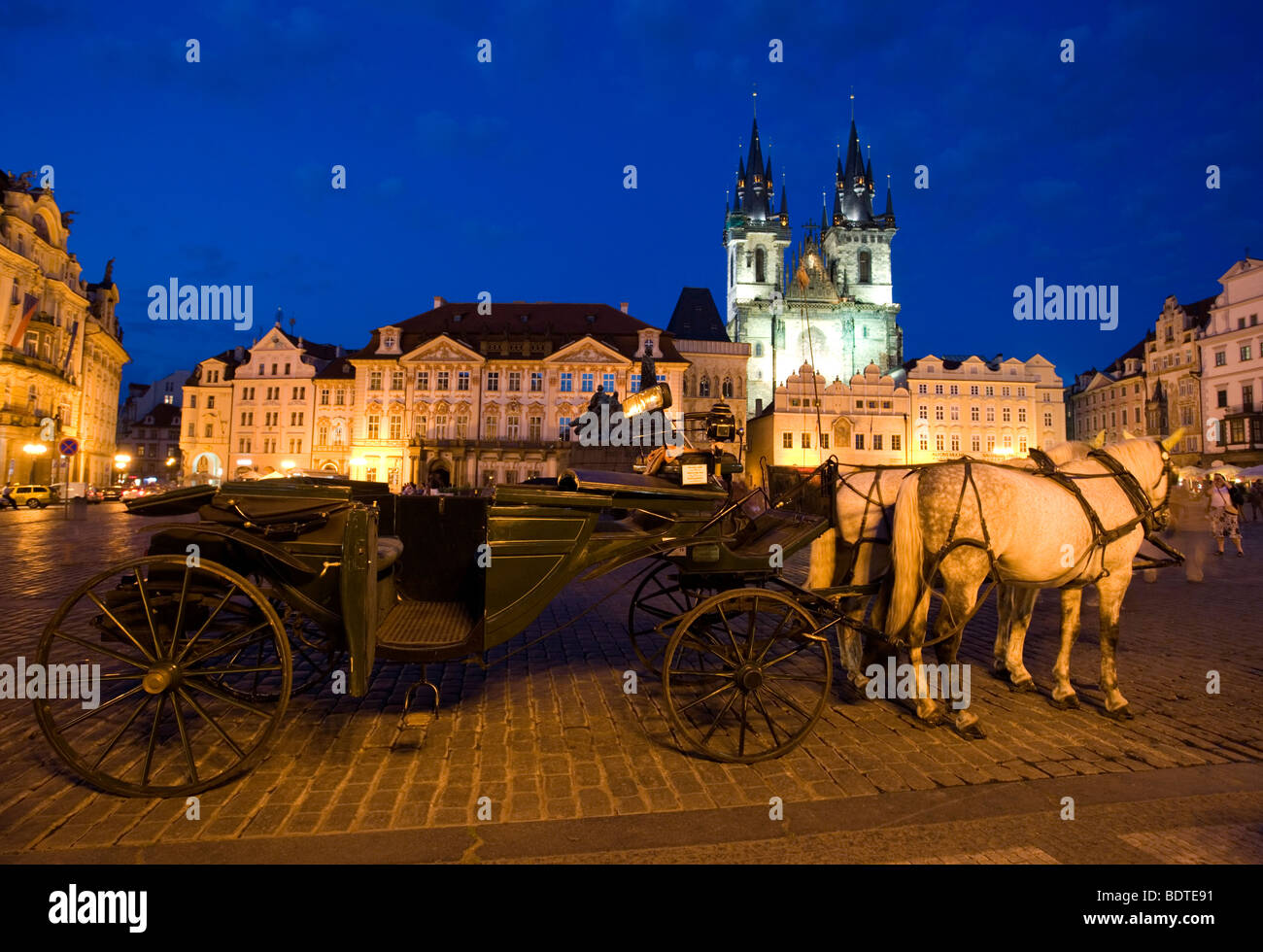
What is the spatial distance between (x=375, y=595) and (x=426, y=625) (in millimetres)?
614

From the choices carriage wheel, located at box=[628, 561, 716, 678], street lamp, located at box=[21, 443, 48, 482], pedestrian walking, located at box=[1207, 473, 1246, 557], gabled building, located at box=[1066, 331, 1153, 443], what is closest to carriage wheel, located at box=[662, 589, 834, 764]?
carriage wheel, located at box=[628, 561, 716, 678]

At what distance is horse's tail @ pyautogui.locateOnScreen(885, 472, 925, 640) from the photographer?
419 cm

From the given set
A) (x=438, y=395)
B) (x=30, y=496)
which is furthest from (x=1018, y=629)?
(x=438, y=395)

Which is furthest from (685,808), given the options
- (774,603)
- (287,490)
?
(287,490)

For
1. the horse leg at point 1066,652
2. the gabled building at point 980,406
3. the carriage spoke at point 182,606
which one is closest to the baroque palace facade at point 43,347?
the carriage spoke at point 182,606

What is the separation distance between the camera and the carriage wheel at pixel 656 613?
446 cm

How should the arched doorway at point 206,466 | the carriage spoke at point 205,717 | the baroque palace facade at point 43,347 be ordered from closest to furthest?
the carriage spoke at point 205,717 < the baroque palace facade at point 43,347 < the arched doorway at point 206,466

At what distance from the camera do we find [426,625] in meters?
4.03

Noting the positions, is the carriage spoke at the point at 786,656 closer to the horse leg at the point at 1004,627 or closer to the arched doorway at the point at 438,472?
the horse leg at the point at 1004,627

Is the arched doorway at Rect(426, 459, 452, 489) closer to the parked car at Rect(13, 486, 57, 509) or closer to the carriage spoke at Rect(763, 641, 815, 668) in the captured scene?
the parked car at Rect(13, 486, 57, 509)

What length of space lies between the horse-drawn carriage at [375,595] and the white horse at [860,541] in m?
0.75

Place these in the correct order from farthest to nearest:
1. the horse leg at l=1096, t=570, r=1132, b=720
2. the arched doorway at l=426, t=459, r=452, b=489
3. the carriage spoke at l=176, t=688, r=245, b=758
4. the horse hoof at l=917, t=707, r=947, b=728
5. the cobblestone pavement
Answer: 1. the arched doorway at l=426, t=459, r=452, b=489
2. the horse leg at l=1096, t=570, r=1132, b=720
3. the horse hoof at l=917, t=707, r=947, b=728
4. the carriage spoke at l=176, t=688, r=245, b=758
5. the cobblestone pavement

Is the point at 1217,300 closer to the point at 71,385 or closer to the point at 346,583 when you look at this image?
the point at 346,583

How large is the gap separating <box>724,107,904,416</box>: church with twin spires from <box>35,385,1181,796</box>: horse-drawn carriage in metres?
65.5
